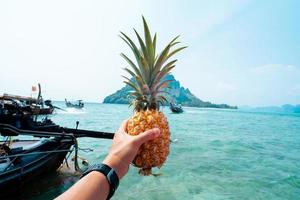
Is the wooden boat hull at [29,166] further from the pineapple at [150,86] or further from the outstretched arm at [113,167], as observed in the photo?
the outstretched arm at [113,167]

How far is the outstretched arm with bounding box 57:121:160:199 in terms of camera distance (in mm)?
1211

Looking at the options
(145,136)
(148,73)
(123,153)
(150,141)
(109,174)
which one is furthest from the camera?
(148,73)

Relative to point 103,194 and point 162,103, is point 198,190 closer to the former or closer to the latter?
point 162,103

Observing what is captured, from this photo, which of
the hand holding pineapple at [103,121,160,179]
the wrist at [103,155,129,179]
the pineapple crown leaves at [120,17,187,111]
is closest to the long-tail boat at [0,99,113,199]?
the pineapple crown leaves at [120,17,187,111]

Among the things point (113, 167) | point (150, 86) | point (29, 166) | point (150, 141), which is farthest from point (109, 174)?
point (29, 166)

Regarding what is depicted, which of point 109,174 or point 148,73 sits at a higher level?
point 148,73

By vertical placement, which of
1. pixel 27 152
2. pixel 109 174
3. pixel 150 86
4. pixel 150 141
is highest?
pixel 150 86

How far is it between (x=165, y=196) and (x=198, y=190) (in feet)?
7.00

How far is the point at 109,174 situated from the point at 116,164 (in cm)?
10

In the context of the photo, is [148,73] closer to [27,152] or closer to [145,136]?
[145,136]

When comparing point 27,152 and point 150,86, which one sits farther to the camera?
point 27,152

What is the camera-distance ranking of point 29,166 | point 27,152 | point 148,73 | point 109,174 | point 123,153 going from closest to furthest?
point 109,174
point 123,153
point 148,73
point 29,166
point 27,152

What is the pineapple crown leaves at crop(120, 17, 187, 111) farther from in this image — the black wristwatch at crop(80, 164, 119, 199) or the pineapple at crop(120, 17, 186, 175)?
the black wristwatch at crop(80, 164, 119, 199)

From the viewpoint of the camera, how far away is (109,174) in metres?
1.38
